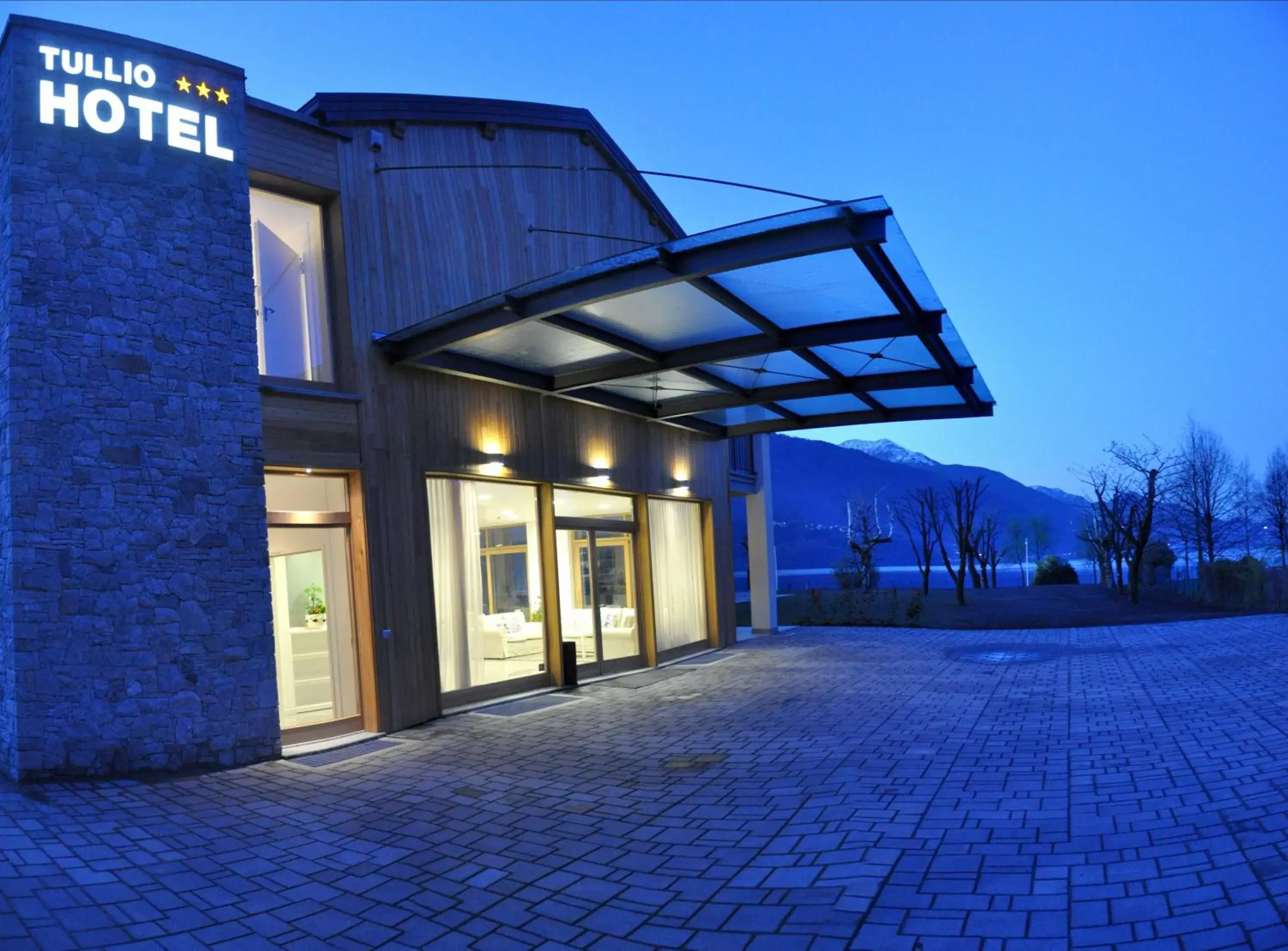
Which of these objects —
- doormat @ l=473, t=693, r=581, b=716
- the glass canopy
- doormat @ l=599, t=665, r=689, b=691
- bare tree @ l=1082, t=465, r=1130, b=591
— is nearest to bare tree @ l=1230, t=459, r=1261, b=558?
bare tree @ l=1082, t=465, r=1130, b=591

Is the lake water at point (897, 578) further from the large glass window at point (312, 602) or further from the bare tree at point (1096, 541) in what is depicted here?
the large glass window at point (312, 602)

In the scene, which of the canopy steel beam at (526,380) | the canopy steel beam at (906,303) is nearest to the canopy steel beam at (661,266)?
the canopy steel beam at (906,303)

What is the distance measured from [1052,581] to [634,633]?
30.2 m

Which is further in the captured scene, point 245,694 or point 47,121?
point 245,694

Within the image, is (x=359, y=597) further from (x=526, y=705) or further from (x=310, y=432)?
(x=526, y=705)

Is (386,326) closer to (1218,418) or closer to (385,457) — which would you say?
(385,457)

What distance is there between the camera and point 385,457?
9.04 m

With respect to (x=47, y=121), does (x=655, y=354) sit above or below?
below

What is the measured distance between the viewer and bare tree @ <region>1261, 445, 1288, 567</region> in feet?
118

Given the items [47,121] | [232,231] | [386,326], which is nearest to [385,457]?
[386,326]

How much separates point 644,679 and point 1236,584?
15.2 meters

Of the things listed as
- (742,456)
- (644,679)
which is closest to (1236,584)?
(742,456)

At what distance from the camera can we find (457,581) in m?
9.98

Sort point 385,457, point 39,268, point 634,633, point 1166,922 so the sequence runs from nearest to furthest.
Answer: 1. point 1166,922
2. point 39,268
3. point 385,457
4. point 634,633
